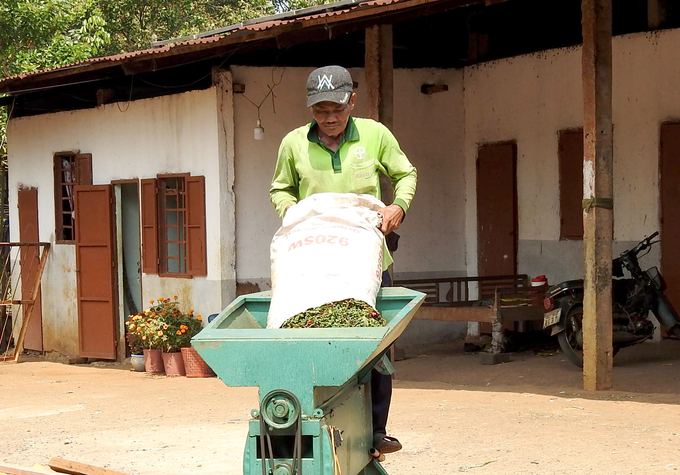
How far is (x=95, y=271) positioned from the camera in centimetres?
1331

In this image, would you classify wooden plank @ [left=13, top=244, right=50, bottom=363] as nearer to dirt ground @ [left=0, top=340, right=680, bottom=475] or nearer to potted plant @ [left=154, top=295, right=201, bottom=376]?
dirt ground @ [left=0, top=340, right=680, bottom=475]

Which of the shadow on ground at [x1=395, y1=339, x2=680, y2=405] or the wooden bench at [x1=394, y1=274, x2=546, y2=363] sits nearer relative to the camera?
the shadow on ground at [x1=395, y1=339, x2=680, y2=405]

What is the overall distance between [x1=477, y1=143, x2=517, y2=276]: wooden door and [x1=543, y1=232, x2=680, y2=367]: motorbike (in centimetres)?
227

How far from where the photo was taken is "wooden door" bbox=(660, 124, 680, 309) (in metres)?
10.3

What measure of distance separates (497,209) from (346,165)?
7.68 metres

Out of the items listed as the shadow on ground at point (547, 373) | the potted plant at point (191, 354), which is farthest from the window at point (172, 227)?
the shadow on ground at point (547, 373)

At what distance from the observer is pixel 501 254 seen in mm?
12289

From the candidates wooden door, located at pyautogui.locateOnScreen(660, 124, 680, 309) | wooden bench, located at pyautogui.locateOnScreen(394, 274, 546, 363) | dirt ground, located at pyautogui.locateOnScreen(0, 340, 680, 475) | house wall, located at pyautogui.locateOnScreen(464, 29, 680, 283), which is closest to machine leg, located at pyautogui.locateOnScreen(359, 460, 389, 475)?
dirt ground, located at pyautogui.locateOnScreen(0, 340, 680, 475)

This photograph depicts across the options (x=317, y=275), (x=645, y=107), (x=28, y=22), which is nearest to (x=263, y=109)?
(x=645, y=107)

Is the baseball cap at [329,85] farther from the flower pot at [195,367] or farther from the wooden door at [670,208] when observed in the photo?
the flower pot at [195,367]

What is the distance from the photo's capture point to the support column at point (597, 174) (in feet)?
26.2

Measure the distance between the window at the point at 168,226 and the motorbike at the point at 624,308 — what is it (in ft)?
13.9

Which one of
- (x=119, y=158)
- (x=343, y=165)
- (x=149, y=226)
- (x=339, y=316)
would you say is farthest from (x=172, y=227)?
(x=339, y=316)

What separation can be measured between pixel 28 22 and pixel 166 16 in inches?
232
